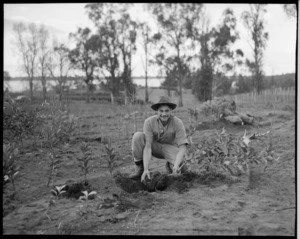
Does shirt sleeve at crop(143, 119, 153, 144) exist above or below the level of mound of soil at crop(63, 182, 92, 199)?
above

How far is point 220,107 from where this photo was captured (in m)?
7.20

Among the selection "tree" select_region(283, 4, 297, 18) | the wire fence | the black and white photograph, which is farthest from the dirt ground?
the wire fence

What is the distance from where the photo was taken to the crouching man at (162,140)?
10.9ft

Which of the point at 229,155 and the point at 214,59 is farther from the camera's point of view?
the point at 214,59

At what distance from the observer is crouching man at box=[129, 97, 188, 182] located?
331 centimetres

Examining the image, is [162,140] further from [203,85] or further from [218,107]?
[203,85]

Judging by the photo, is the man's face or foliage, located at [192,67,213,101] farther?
foliage, located at [192,67,213,101]

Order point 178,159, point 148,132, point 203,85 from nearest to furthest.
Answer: point 178,159
point 148,132
point 203,85

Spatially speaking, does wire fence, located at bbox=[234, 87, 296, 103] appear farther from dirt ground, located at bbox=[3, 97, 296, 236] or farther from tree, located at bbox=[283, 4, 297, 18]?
dirt ground, located at bbox=[3, 97, 296, 236]

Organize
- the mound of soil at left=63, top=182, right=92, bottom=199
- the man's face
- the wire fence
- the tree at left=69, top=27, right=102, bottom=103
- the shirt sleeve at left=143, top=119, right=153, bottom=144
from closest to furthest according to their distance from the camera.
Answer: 1. the mound of soil at left=63, top=182, right=92, bottom=199
2. the man's face
3. the shirt sleeve at left=143, top=119, right=153, bottom=144
4. the tree at left=69, top=27, right=102, bottom=103
5. the wire fence

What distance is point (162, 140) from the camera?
365 centimetres

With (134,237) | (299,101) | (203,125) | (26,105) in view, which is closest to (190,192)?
(134,237)

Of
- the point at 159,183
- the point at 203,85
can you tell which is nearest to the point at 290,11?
the point at 159,183

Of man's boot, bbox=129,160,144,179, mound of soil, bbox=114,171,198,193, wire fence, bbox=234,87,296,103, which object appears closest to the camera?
mound of soil, bbox=114,171,198,193
